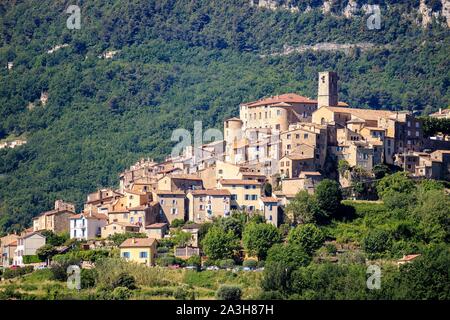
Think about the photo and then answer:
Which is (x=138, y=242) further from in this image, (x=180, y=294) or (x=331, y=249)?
(x=331, y=249)

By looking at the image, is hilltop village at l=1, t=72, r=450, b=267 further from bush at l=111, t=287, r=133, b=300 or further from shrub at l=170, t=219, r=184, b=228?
bush at l=111, t=287, r=133, b=300

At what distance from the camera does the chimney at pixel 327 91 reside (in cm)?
9538

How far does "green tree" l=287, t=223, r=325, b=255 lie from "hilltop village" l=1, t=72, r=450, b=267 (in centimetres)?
276

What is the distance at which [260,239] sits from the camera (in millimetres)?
80938

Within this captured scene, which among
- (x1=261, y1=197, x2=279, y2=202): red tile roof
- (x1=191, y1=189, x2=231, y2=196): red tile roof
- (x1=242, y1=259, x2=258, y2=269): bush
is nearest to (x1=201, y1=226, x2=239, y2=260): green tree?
(x1=242, y1=259, x2=258, y2=269): bush

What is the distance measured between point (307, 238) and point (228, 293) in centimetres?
749

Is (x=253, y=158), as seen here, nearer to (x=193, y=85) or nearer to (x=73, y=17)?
(x=193, y=85)

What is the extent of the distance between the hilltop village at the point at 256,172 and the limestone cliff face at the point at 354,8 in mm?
42240

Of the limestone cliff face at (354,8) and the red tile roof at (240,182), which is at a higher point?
the limestone cliff face at (354,8)

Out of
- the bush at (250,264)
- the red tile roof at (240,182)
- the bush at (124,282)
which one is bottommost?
the bush at (124,282)

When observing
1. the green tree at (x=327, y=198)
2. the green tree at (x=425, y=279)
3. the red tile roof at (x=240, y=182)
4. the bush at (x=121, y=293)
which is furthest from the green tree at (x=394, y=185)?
the bush at (x=121, y=293)

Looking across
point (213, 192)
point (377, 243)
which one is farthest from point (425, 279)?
point (213, 192)

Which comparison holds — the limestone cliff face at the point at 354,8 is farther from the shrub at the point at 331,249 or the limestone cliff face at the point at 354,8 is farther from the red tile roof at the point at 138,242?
the red tile roof at the point at 138,242
